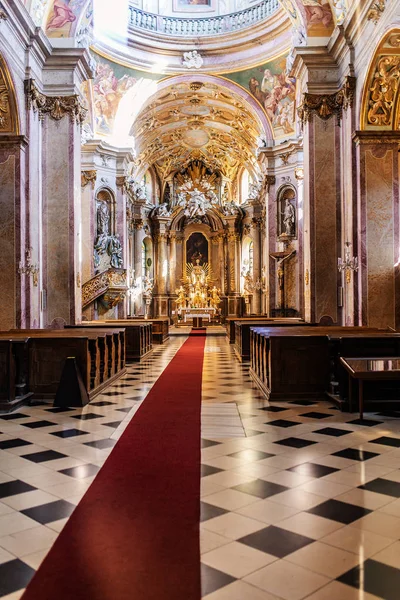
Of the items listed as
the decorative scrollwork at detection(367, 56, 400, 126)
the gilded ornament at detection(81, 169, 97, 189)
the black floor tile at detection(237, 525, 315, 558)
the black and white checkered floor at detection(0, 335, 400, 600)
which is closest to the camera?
the black and white checkered floor at detection(0, 335, 400, 600)

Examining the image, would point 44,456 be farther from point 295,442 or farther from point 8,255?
point 8,255

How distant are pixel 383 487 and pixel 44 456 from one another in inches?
116

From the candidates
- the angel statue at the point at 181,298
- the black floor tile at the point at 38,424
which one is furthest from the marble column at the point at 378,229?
the angel statue at the point at 181,298

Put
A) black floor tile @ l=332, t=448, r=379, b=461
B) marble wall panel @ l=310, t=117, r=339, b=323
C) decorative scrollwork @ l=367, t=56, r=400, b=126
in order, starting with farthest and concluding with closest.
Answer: marble wall panel @ l=310, t=117, r=339, b=323
decorative scrollwork @ l=367, t=56, r=400, b=126
black floor tile @ l=332, t=448, r=379, b=461

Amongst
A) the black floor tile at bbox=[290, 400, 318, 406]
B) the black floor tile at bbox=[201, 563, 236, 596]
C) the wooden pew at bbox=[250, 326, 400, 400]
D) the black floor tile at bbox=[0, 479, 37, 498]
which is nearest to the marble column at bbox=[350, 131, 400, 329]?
the wooden pew at bbox=[250, 326, 400, 400]

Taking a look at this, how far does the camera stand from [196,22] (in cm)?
2416

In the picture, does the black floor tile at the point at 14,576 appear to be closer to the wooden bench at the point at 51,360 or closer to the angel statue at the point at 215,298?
the wooden bench at the point at 51,360

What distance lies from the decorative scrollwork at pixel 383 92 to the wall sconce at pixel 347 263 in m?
2.77

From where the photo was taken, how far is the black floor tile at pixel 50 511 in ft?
12.6

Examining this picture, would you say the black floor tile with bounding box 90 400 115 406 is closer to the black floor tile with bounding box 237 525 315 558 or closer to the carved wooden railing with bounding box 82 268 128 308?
the black floor tile with bounding box 237 525 315 558

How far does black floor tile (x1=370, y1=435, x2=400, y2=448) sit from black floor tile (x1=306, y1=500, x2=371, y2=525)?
6.01 ft

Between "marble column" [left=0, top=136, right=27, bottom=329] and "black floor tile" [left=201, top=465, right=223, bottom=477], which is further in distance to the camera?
"marble column" [left=0, top=136, right=27, bottom=329]

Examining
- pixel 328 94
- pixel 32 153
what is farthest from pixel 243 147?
pixel 32 153

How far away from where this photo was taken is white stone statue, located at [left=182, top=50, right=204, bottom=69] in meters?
23.8
